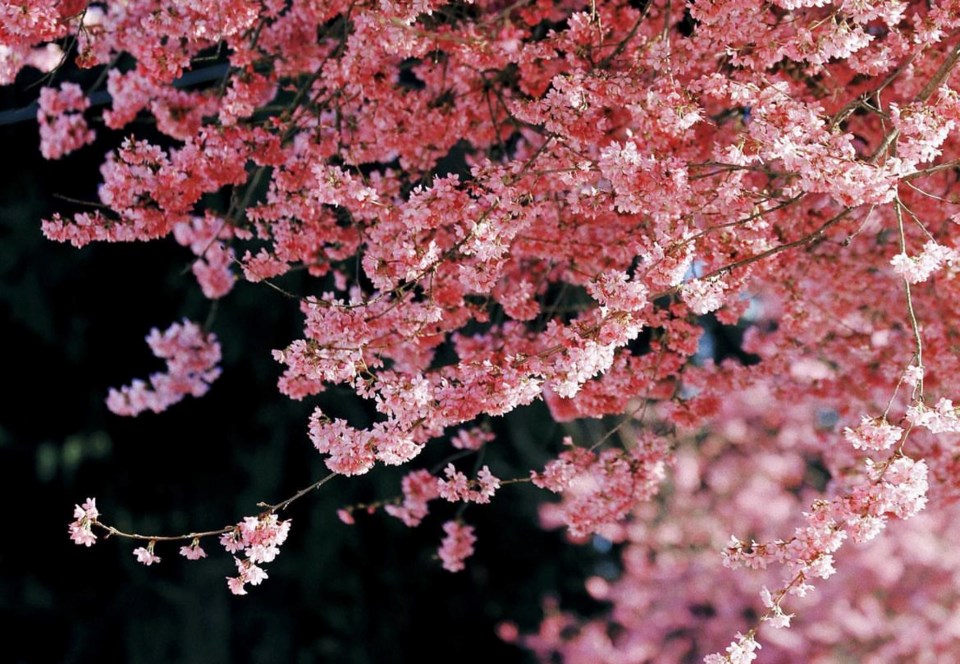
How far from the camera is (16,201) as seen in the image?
8680 mm

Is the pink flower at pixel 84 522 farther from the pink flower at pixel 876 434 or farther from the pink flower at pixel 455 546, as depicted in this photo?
the pink flower at pixel 876 434

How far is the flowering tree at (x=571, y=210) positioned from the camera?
2848mm

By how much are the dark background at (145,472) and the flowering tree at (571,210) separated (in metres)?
2.99

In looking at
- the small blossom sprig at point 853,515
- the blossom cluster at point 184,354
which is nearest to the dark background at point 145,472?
the blossom cluster at point 184,354

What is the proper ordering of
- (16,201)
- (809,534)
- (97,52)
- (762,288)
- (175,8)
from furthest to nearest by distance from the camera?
(16,201) < (762,288) < (97,52) < (175,8) < (809,534)

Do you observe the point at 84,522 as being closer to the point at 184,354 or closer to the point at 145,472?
the point at 184,354

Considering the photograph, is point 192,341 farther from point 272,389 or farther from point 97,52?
point 272,389

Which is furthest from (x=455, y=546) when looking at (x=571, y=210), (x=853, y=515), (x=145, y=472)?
(x=145, y=472)

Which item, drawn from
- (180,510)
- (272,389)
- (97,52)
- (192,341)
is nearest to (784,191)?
(97,52)

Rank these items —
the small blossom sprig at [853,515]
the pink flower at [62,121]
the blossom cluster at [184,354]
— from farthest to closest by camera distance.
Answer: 1. the blossom cluster at [184,354]
2. the pink flower at [62,121]
3. the small blossom sprig at [853,515]

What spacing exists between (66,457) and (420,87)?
5.88 metres

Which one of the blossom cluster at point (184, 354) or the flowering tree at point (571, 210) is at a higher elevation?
the blossom cluster at point (184, 354)

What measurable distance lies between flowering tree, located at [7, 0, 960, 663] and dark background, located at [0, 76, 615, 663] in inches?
118

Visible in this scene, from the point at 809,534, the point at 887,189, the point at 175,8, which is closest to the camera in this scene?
the point at 887,189
